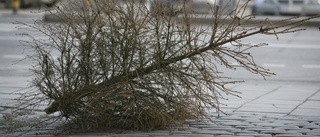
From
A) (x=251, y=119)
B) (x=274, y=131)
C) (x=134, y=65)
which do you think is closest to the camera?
(x=134, y=65)

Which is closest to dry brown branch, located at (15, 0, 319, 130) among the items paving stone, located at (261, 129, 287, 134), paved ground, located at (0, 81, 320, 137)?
paved ground, located at (0, 81, 320, 137)

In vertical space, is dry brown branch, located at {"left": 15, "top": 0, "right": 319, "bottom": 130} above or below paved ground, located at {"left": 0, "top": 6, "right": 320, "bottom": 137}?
above

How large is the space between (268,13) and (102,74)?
62.7ft

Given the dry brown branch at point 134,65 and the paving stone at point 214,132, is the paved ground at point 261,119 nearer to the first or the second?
the paving stone at point 214,132

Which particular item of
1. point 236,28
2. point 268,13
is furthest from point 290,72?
point 268,13

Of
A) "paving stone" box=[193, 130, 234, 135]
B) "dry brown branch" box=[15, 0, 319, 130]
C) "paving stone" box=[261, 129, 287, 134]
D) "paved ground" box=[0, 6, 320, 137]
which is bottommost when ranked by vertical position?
"paving stone" box=[261, 129, 287, 134]

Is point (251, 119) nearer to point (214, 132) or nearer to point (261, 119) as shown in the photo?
point (261, 119)

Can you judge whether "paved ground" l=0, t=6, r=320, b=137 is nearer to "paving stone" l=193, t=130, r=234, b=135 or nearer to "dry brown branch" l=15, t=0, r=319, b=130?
"paving stone" l=193, t=130, r=234, b=135

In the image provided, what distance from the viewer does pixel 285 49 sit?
14297 mm

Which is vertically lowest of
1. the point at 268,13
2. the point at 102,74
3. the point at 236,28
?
the point at 102,74

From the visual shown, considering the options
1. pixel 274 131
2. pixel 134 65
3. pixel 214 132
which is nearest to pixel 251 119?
pixel 274 131

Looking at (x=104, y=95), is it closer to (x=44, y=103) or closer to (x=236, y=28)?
(x=44, y=103)

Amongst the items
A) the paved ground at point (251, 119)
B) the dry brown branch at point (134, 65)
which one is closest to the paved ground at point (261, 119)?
the paved ground at point (251, 119)

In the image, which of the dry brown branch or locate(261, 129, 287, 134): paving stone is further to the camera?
locate(261, 129, 287, 134): paving stone
